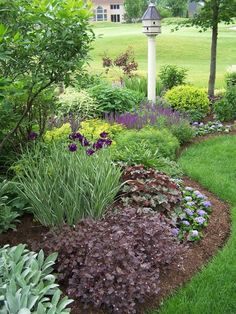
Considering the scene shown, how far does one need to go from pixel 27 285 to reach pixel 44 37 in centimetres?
192

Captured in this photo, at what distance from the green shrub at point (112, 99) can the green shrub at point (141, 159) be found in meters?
2.42

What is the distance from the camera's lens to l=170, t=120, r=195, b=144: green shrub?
6.65 meters

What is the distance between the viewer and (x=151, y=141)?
5.72 m

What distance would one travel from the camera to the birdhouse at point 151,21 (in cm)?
819

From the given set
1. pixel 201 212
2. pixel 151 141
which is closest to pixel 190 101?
pixel 151 141

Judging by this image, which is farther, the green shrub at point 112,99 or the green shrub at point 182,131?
the green shrub at point 112,99

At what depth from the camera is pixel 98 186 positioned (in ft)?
12.2

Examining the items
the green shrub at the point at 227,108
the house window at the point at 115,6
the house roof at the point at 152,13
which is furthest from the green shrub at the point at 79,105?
the house window at the point at 115,6

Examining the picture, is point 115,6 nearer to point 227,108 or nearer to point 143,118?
point 227,108

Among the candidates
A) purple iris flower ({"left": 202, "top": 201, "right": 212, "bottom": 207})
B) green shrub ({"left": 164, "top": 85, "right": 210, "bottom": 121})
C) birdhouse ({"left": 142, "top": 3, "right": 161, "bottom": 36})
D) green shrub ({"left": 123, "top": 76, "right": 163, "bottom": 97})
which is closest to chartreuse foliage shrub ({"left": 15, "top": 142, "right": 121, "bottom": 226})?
purple iris flower ({"left": 202, "top": 201, "right": 212, "bottom": 207})

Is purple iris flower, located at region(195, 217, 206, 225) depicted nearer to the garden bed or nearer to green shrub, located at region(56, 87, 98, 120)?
the garden bed

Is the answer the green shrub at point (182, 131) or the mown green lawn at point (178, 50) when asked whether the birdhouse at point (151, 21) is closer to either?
the green shrub at point (182, 131)

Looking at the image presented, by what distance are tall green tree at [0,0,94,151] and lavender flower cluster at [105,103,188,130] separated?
2.98 metres

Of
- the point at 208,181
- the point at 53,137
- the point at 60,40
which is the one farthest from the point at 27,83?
the point at 208,181
